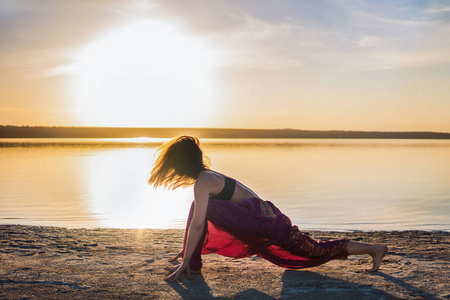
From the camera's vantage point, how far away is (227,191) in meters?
5.00

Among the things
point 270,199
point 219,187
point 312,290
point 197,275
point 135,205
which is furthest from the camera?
point 270,199

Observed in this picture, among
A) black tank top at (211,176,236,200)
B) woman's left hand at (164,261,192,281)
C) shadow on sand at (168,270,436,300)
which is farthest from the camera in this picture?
black tank top at (211,176,236,200)

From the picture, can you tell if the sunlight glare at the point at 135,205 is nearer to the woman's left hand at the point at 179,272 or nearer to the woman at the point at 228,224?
the woman at the point at 228,224

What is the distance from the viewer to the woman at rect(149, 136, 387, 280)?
4.83 m

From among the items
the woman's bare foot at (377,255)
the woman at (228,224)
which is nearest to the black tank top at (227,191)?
the woman at (228,224)

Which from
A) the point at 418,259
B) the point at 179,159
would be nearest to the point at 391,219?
the point at 418,259

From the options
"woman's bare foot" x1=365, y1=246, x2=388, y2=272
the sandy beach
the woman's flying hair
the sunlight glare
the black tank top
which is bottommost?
the sunlight glare

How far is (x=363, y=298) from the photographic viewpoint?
4.20 metres

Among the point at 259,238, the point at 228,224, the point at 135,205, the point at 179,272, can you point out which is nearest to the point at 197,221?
the point at 228,224

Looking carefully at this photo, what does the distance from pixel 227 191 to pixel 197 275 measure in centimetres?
97

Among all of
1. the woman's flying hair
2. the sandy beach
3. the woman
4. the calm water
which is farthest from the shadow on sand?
the calm water

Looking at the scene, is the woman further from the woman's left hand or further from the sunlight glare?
the sunlight glare

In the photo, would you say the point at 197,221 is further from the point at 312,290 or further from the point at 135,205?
the point at 135,205

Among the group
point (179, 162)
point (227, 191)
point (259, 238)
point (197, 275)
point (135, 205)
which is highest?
point (179, 162)
